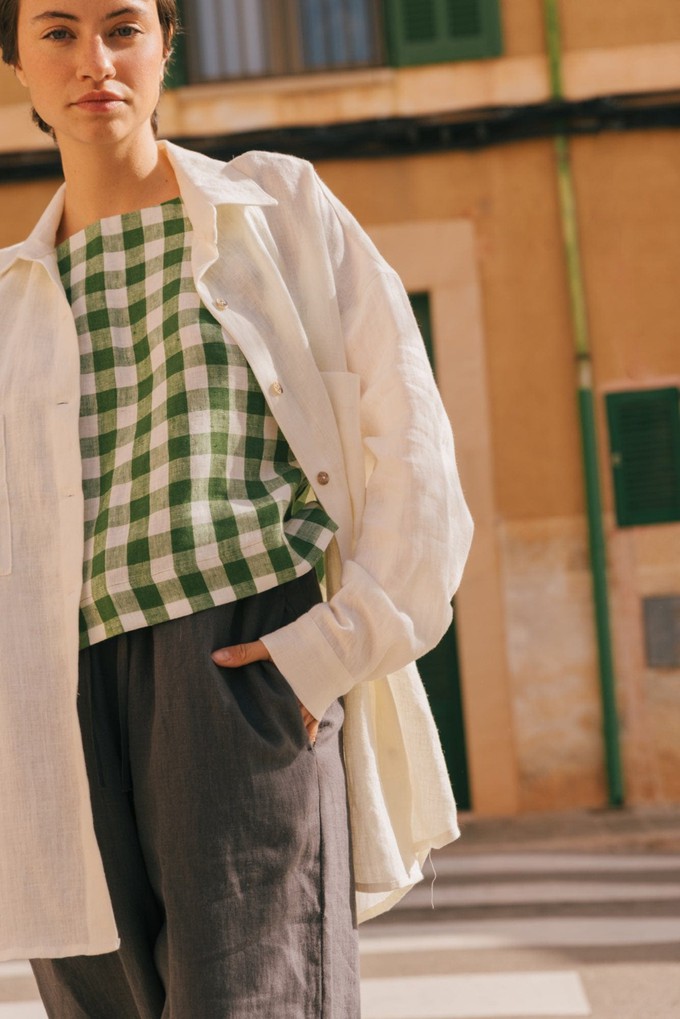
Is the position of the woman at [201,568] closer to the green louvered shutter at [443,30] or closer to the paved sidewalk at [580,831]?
the paved sidewalk at [580,831]

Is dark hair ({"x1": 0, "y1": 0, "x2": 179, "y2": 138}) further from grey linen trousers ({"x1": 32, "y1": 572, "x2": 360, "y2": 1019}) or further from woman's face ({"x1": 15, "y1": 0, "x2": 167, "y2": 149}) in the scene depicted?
grey linen trousers ({"x1": 32, "y1": 572, "x2": 360, "y2": 1019})

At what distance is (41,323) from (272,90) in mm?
5948

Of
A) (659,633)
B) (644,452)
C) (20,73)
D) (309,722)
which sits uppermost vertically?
(20,73)

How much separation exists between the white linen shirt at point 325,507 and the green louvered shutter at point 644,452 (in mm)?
5651

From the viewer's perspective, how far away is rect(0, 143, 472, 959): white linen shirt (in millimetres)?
1854

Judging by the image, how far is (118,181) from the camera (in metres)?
2.09

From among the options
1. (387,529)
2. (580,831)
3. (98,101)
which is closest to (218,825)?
(387,529)

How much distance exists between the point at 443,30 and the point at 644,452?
8.07 feet

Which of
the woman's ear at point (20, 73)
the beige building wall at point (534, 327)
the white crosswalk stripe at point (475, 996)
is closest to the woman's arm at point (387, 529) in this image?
the woman's ear at point (20, 73)

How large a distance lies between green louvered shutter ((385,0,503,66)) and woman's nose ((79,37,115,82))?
599 centimetres

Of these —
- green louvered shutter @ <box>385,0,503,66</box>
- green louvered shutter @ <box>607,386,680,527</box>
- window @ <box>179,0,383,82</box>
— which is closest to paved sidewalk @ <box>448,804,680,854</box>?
→ green louvered shutter @ <box>607,386,680,527</box>

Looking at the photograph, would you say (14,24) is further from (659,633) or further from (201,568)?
(659,633)

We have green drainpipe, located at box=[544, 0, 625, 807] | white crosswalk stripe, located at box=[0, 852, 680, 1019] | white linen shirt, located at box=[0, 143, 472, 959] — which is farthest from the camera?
green drainpipe, located at box=[544, 0, 625, 807]

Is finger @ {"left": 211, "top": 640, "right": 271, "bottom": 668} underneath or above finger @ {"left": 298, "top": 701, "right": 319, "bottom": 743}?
above
